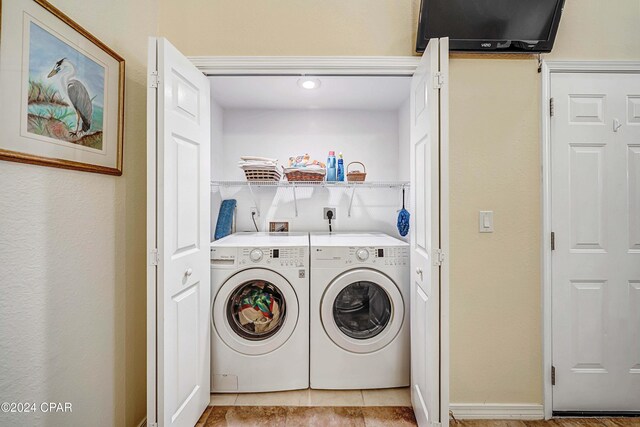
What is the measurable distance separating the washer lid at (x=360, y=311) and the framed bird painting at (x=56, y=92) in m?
1.39

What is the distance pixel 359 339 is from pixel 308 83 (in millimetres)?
1817

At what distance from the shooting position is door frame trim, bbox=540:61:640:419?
1653 millimetres

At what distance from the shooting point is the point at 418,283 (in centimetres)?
161

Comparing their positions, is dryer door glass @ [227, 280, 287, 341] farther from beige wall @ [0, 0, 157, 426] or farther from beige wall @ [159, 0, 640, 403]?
beige wall @ [159, 0, 640, 403]

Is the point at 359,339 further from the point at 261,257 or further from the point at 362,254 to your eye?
the point at 261,257

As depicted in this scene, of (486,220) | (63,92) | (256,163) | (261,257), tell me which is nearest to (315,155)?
(256,163)

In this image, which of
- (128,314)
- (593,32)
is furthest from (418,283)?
(593,32)

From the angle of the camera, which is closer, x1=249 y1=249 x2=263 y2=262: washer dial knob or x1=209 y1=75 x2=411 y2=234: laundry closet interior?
x1=249 y1=249 x2=263 y2=262: washer dial knob

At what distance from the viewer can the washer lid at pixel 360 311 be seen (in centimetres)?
191

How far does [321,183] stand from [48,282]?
172 cm

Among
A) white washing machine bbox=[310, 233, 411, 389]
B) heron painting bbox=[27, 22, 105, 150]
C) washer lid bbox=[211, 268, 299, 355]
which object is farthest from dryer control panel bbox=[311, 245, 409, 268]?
heron painting bbox=[27, 22, 105, 150]

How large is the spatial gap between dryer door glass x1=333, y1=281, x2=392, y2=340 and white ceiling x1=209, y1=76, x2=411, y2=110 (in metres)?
1.43

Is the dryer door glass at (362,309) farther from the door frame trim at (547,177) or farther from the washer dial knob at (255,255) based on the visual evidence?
the door frame trim at (547,177)

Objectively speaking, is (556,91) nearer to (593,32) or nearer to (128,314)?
(593,32)
